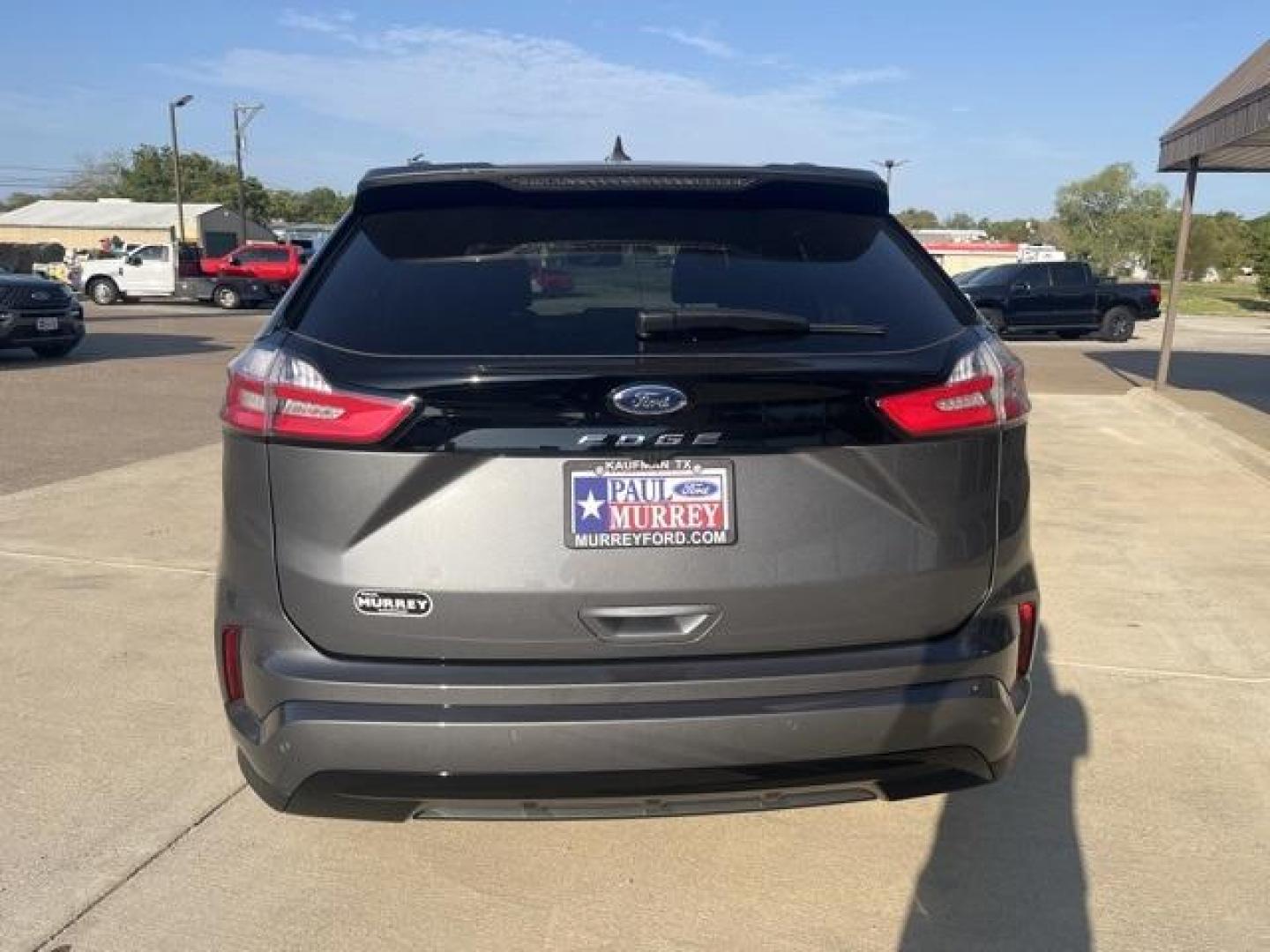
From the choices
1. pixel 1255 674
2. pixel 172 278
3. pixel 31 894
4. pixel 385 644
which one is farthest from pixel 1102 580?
pixel 172 278

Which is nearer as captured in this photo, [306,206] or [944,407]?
[944,407]

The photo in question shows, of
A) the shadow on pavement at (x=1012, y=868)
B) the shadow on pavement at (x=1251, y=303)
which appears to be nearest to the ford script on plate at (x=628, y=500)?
the shadow on pavement at (x=1012, y=868)

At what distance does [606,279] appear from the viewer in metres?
2.44

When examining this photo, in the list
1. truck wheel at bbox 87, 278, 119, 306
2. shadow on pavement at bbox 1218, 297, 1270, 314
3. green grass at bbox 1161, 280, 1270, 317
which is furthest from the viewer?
shadow on pavement at bbox 1218, 297, 1270, 314

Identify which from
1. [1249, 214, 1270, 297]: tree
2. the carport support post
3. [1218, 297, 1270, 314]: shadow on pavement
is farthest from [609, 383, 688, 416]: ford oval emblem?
[1249, 214, 1270, 297]: tree

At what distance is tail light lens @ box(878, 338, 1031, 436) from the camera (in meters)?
Result: 2.21

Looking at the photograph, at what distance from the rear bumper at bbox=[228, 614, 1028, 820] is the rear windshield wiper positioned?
2.26 feet

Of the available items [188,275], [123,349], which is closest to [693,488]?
[123,349]

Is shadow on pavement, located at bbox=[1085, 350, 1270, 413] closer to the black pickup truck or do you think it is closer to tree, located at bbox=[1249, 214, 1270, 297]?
the black pickup truck

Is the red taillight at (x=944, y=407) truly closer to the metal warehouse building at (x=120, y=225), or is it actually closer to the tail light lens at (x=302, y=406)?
the tail light lens at (x=302, y=406)

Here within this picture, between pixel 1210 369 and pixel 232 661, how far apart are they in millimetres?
18348

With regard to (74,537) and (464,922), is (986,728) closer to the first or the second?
(464,922)

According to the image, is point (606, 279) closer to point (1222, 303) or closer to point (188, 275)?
point (188, 275)

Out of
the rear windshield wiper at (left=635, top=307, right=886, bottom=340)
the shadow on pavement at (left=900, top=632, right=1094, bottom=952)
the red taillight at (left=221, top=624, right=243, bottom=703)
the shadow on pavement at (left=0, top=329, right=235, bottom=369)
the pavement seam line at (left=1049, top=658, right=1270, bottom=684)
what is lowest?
the shadow on pavement at (left=0, top=329, right=235, bottom=369)
